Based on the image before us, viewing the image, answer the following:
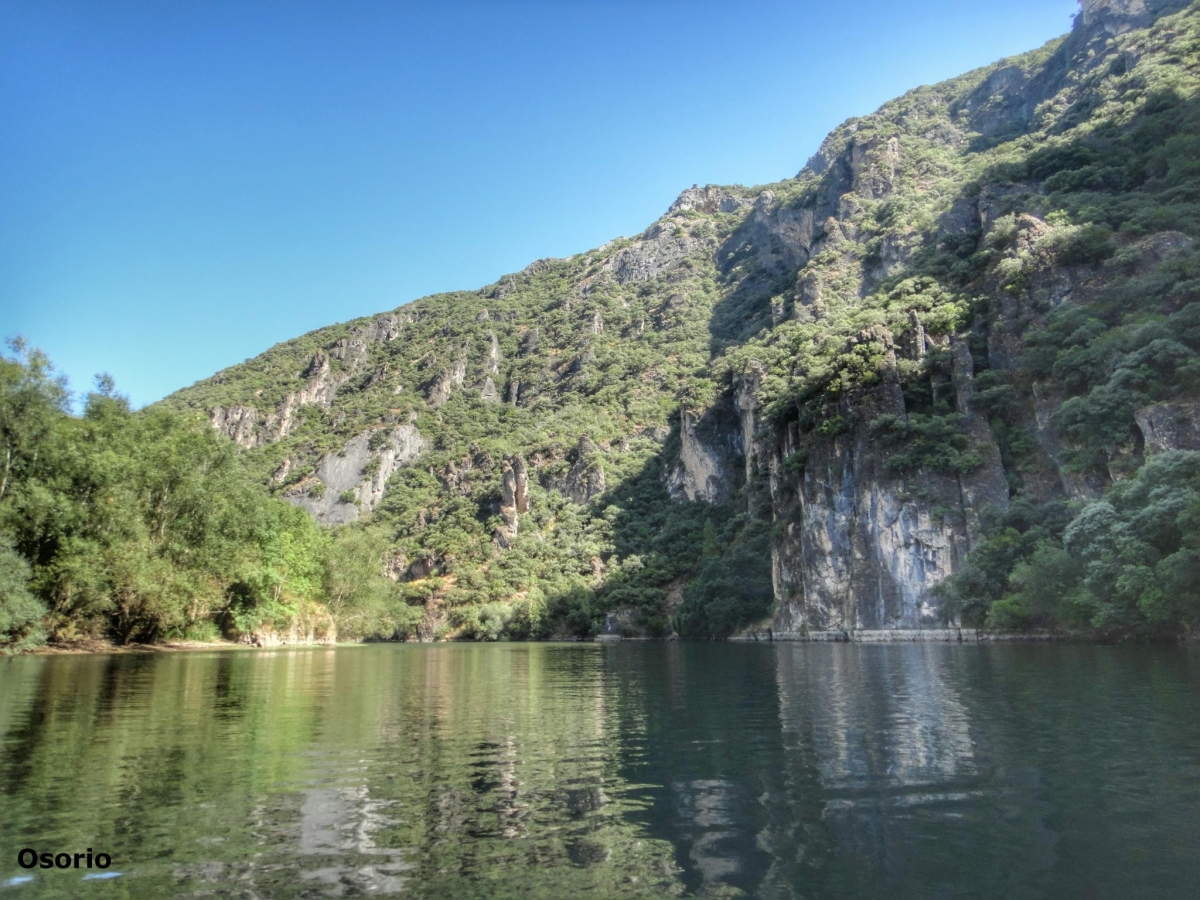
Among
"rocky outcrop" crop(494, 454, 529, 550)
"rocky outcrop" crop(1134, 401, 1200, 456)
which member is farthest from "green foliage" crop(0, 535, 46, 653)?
"rocky outcrop" crop(494, 454, 529, 550)

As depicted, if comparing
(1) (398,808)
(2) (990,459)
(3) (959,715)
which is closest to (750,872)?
(1) (398,808)

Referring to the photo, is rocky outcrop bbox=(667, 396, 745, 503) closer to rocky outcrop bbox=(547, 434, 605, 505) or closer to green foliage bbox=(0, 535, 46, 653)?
A: rocky outcrop bbox=(547, 434, 605, 505)

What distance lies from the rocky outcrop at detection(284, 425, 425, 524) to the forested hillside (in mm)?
644

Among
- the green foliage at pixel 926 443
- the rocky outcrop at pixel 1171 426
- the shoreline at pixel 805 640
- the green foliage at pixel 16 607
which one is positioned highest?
the green foliage at pixel 926 443

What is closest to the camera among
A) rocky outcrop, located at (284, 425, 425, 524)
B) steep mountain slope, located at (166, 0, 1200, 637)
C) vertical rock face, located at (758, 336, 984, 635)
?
steep mountain slope, located at (166, 0, 1200, 637)

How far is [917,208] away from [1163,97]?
40.4m

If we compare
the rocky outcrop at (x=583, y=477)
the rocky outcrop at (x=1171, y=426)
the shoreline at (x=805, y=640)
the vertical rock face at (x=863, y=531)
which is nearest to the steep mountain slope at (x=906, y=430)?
the rocky outcrop at (x=1171, y=426)

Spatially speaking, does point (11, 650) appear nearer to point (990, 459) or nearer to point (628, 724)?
point (628, 724)

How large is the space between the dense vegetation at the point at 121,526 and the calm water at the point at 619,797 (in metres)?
24.8

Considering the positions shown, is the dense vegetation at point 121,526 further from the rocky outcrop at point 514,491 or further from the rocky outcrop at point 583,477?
the rocky outcrop at point 583,477

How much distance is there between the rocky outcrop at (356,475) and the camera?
168000mm

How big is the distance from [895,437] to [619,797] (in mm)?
71730

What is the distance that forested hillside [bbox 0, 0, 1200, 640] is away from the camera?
172 ft

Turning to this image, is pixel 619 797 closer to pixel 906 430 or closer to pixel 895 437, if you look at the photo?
pixel 906 430
